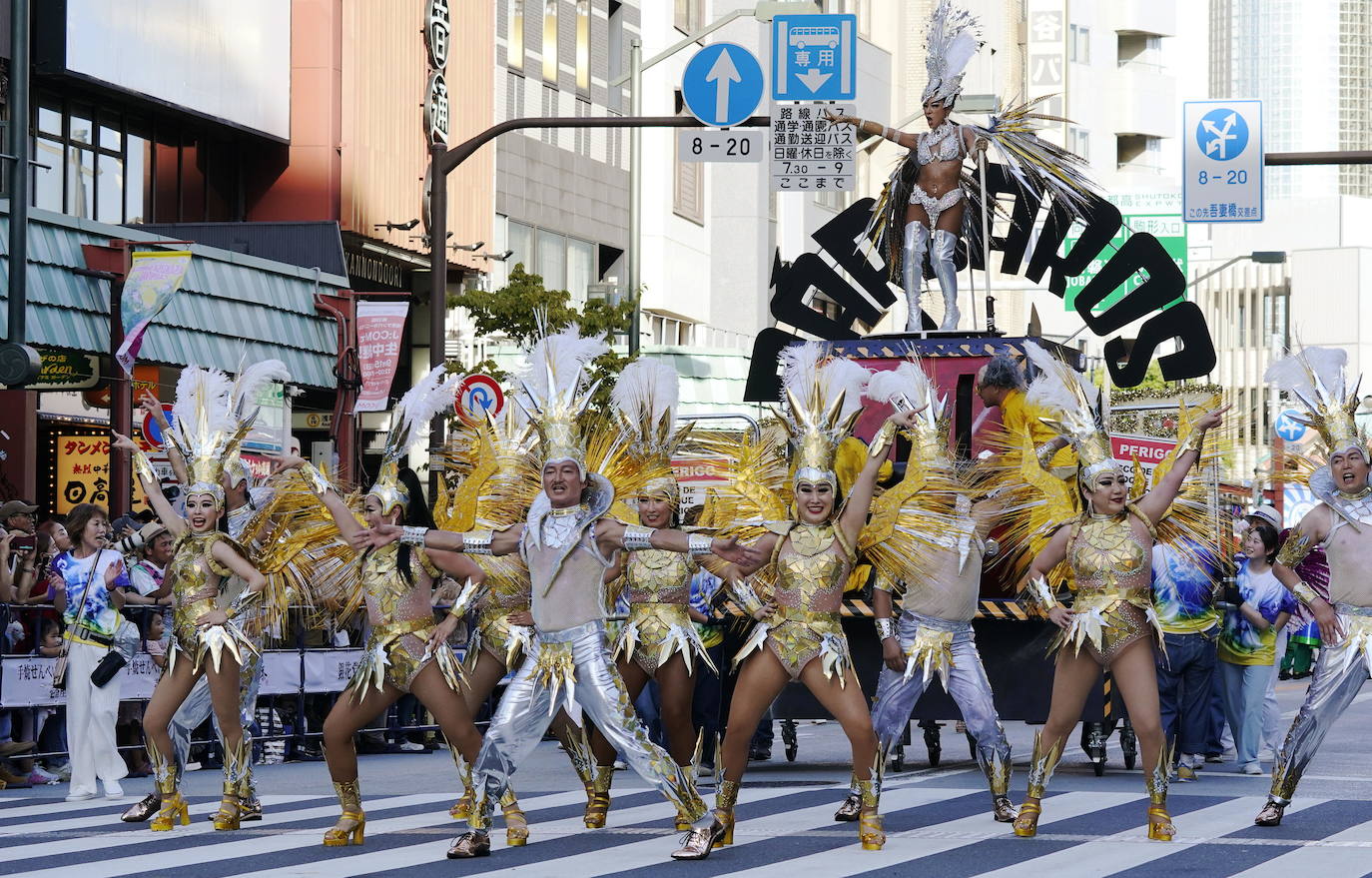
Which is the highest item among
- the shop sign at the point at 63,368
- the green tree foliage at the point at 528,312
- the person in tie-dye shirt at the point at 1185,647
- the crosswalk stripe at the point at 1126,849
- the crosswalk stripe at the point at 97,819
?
the green tree foliage at the point at 528,312

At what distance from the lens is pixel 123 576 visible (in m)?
14.2

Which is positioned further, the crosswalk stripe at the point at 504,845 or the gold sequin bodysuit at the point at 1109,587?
the gold sequin bodysuit at the point at 1109,587

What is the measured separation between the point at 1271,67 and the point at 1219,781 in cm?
15479

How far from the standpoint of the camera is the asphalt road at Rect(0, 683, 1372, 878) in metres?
9.68

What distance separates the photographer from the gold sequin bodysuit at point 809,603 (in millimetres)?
10219

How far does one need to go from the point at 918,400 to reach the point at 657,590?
1.69 m

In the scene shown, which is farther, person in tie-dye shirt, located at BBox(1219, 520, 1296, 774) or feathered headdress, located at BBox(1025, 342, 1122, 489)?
person in tie-dye shirt, located at BBox(1219, 520, 1296, 774)

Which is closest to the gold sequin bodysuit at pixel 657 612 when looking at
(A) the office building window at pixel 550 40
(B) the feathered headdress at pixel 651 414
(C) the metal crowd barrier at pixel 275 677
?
(B) the feathered headdress at pixel 651 414

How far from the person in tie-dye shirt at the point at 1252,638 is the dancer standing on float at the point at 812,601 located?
4994 millimetres

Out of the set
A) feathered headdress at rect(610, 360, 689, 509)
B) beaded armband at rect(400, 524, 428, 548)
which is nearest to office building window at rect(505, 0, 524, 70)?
feathered headdress at rect(610, 360, 689, 509)

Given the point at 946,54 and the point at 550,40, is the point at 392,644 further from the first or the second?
the point at 550,40

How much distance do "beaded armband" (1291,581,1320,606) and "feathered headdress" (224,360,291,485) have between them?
17.2ft

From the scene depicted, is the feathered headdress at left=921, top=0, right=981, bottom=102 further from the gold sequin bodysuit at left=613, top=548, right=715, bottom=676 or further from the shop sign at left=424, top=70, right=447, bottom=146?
the shop sign at left=424, top=70, right=447, bottom=146

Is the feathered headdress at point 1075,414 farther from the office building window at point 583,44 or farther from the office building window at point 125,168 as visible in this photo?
the office building window at point 583,44
